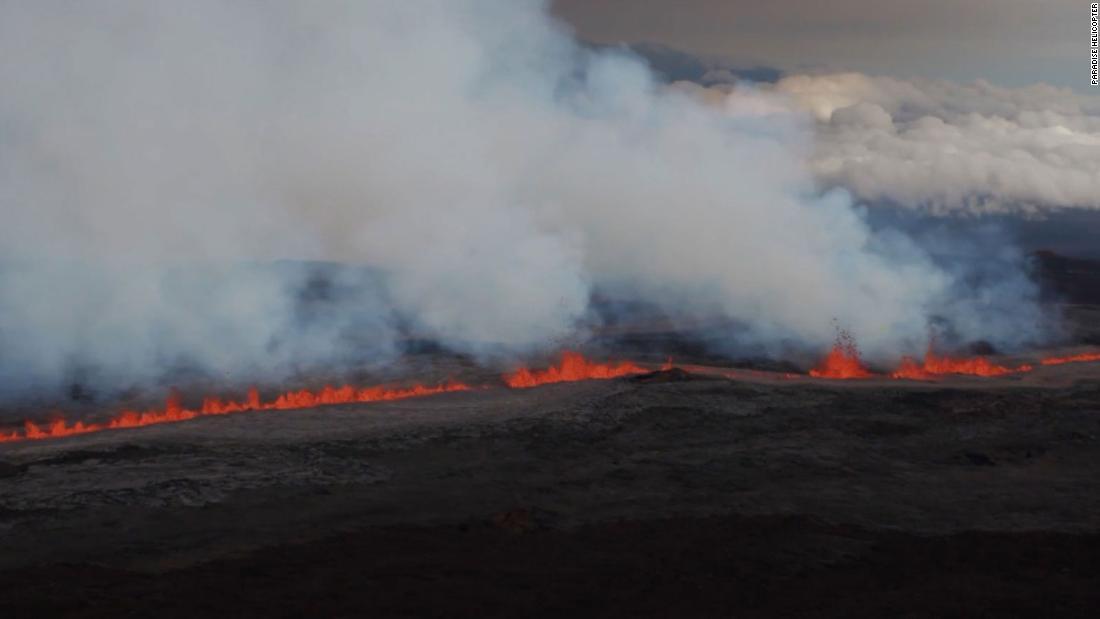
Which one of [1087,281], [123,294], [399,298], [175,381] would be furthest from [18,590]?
[1087,281]

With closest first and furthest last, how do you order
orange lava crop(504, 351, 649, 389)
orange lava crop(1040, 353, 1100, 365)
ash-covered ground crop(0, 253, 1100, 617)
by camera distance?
1. ash-covered ground crop(0, 253, 1100, 617)
2. orange lava crop(504, 351, 649, 389)
3. orange lava crop(1040, 353, 1100, 365)

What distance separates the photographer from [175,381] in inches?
931

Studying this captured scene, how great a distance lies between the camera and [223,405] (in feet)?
68.9

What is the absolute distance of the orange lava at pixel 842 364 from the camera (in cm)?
2498

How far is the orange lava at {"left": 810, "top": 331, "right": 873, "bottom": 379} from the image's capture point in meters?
25.0

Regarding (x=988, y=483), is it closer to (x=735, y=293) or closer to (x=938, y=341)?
(x=938, y=341)

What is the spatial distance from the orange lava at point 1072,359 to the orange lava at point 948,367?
109 centimetres

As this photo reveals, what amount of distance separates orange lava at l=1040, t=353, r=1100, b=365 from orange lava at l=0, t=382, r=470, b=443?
15585 mm

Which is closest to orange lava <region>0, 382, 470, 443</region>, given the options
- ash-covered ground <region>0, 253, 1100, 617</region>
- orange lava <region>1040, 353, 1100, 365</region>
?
ash-covered ground <region>0, 253, 1100, 617</region>

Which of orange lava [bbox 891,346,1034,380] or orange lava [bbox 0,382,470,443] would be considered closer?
orange lava [bbox 0,382,470,443]

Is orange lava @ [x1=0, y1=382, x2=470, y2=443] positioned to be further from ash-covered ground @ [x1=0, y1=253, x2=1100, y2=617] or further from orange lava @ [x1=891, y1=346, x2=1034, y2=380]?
orange lava @ [x1=891, y1=346, x2=1034, y2=380]

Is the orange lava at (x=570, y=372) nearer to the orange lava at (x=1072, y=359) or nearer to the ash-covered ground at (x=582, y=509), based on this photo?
the ash-covered ground at (x=582, y=509)

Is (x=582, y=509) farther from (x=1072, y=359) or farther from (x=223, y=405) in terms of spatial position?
(x=1072, y=359)

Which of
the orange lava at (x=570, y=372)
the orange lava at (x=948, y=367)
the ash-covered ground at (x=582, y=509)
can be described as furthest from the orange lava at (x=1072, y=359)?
the orange lava at (x=570, y=372)
